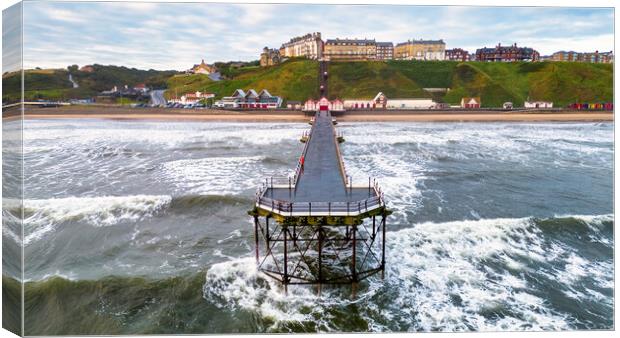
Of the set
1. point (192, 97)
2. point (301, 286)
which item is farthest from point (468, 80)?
point (301, 286)

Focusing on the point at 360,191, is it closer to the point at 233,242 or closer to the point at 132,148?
the point at 233,242

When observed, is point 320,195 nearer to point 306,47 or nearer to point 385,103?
point 385,103

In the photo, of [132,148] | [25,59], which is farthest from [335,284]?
[132,148]

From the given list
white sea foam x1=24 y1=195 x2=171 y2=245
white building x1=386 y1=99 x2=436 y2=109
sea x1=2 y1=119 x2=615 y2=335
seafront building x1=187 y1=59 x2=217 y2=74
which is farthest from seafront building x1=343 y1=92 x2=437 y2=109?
white sea foam x1=24 y1=195 x2=171 y2=245

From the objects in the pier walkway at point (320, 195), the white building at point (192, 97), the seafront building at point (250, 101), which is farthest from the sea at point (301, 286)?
the white building at point (192, 97)

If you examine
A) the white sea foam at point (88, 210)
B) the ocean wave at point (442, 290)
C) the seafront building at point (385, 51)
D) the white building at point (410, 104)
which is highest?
the seafront building at point (385, 51)

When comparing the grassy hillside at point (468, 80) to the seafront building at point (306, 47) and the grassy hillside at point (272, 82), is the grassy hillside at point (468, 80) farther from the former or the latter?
the grassy hillside at point (272, 82)

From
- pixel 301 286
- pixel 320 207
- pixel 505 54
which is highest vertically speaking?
pixel 505 54
